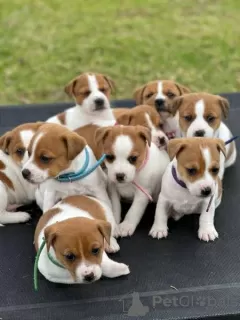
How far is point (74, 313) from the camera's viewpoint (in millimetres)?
3340

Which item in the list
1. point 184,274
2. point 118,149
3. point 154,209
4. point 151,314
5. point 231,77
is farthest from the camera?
point 231,77

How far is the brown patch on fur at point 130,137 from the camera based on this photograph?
13.1 ft

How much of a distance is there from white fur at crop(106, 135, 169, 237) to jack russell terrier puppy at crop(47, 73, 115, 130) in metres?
1.00

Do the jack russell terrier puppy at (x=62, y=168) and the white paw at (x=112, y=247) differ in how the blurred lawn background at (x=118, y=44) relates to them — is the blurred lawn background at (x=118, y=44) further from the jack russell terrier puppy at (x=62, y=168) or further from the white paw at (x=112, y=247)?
the white paw at (x=112, y=247)

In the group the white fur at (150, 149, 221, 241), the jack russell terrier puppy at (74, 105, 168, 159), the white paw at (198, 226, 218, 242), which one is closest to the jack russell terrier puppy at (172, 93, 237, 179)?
the jack russell terrier puppy at (74, 105, 168, 159)

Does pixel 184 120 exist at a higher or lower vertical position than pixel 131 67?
higher

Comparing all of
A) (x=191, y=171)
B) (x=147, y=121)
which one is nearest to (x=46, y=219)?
(x=191, y=171)

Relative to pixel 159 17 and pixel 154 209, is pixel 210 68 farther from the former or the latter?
pixel 154 209

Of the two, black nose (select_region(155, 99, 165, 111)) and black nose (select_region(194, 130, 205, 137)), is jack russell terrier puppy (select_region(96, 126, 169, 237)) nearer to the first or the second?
black nose (select_region(194, 130, 205, 137))

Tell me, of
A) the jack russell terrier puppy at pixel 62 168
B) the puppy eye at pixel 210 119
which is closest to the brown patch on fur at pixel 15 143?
the jack russell terrier puppy at pixel 62 168

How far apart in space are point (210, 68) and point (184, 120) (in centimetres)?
448

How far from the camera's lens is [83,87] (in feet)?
17.1

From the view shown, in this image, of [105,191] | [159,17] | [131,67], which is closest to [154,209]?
[105,191]

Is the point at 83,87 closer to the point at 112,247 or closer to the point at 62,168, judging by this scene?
the point at 62,168
